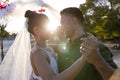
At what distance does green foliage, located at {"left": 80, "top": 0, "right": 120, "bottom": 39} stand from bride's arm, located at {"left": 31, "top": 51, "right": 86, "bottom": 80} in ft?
146

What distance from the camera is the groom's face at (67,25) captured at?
326 centimetres

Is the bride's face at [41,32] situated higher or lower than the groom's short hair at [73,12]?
lower

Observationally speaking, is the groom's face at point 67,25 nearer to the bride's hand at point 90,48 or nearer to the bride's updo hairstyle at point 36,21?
the bride's updo hairstyle at point 36,21

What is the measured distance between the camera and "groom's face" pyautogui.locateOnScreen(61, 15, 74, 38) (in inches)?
128

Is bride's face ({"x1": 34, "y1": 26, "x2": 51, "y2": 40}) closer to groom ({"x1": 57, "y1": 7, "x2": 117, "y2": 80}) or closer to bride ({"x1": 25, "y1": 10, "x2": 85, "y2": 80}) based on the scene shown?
bride ({"x1": 25, "y1": 10, "x2": 85, "y2": 80})

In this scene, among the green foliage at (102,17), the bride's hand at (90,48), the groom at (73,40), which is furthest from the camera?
the green foliage at (102,17)

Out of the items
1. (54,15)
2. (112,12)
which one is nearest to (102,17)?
(112,12)

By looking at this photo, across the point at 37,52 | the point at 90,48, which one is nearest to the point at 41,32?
the point at 37,52

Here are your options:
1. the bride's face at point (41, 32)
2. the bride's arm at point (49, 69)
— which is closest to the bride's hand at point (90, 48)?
the bride's arm at point (49, 69)

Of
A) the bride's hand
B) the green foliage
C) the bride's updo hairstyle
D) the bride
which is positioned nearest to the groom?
the bride

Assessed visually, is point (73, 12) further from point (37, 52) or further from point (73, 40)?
point (37, 52)

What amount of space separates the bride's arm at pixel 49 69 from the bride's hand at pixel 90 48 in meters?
0.13

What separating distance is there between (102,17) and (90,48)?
48.4 metres

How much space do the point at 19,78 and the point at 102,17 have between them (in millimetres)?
46452
